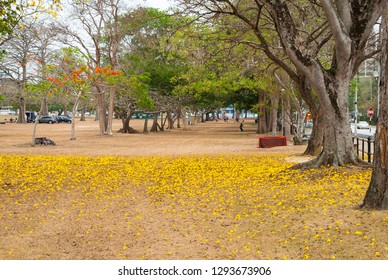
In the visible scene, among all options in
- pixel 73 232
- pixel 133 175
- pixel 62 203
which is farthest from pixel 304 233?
pixel 133 175

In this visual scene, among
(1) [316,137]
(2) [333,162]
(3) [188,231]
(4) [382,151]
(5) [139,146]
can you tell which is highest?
(4) [382,151]

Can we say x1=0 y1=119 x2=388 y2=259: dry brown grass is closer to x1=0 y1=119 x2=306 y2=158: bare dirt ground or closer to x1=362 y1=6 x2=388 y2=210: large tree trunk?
x1=362 y1=6 x2=388 y2=210: large tree trunk

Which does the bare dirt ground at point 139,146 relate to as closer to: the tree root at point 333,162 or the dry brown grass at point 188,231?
the tree root at point 333,162

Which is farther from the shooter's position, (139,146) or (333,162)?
(139,146)

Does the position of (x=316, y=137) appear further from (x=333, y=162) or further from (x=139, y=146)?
(x=139, y=146)

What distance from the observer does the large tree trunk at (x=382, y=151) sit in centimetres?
792

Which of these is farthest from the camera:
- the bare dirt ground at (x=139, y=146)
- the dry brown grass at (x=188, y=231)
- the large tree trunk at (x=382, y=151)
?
the bare dirt ground at (x=139, y=146)

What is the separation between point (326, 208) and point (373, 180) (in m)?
0.98

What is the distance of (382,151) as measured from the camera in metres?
7.96

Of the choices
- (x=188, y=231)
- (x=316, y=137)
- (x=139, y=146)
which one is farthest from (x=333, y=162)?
(x=139, y=146)

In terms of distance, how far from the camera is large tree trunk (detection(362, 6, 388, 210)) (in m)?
7.92

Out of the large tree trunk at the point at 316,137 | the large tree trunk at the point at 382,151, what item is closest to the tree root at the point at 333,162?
the large tree trunk at the point at 382,151

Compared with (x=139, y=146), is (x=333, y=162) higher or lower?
higher

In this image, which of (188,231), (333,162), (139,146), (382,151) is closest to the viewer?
(382,151)
